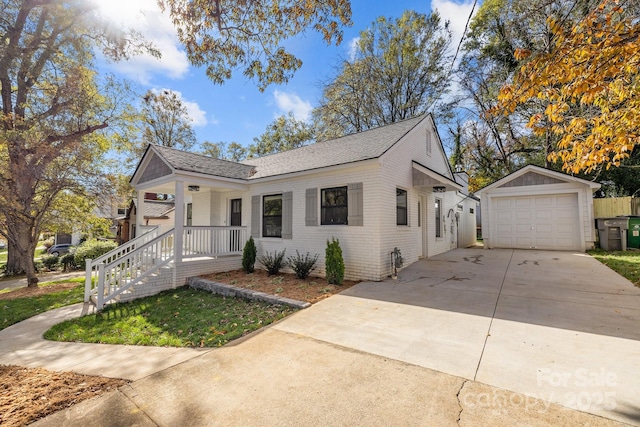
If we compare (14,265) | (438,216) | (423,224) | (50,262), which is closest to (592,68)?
(423,224)

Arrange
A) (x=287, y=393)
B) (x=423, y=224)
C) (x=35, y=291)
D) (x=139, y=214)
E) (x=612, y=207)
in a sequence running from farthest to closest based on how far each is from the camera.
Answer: (x=612, y=207)
(x=423, y=224)
(x=139, y=214)
(x=35, y=291)
(x=287, y=393)

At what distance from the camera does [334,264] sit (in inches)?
288

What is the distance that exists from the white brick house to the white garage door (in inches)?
160

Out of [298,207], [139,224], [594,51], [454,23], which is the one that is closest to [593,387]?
[594,51]

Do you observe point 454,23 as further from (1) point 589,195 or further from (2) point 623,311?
(2) point 623,311

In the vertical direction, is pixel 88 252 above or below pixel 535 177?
below

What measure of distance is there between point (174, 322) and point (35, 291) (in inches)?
288

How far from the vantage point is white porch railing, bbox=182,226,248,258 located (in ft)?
29.1

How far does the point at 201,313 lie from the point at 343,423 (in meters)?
4.38

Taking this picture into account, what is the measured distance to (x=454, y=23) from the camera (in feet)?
62.5

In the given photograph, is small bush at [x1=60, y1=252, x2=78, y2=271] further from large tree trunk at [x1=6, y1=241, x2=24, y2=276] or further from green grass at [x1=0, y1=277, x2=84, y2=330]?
green grass at [x1=0, y1=277, x2=84, y2=330]

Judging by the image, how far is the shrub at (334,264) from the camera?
7277 millimetres

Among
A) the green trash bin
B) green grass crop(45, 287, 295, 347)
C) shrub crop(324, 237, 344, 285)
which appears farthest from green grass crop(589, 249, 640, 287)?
green grass crop(45, 287, 295, 347)

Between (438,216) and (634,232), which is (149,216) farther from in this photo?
(634,232)
